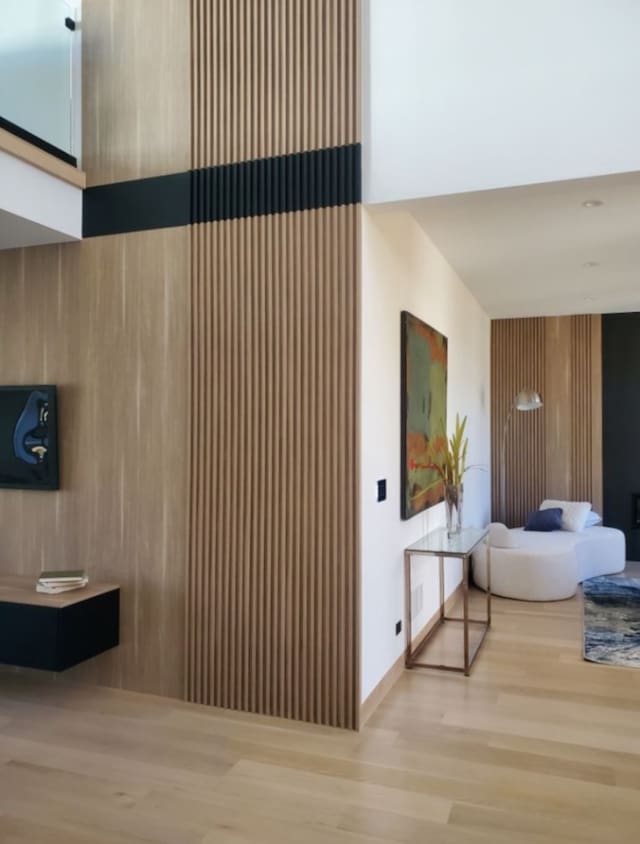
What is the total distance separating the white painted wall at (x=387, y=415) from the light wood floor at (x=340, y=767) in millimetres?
458

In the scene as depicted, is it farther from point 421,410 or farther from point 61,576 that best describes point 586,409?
point 61,576

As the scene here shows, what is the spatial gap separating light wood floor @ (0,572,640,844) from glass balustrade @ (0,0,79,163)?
3.05m

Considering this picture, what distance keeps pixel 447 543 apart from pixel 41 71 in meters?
3.69

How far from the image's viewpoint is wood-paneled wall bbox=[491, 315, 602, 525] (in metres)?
7.97

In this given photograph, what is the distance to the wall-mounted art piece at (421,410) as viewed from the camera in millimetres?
4176

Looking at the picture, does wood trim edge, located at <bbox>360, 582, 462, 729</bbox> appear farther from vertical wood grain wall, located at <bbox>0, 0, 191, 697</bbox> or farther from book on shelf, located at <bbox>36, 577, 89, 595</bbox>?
book on shelf, located at <bbox>36, 577, 89, 595</bbox>

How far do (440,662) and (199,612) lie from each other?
161 centimetres

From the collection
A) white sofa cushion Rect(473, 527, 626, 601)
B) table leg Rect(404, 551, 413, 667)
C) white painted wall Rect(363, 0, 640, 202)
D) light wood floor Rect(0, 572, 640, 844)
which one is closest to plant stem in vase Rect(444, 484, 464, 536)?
table leg Rect(404, 551, 413, 667)

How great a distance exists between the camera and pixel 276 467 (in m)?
3.51

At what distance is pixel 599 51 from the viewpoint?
3.05 meters

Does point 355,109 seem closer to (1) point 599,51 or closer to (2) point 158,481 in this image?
(1) point 599,51

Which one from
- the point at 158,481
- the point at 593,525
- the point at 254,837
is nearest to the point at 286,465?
the point at 158,481

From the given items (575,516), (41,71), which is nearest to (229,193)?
(41,71)

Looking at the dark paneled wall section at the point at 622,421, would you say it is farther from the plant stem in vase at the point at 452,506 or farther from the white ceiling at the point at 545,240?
the plant stem in vase at the point at 452,506
